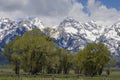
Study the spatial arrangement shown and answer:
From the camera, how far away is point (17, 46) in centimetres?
12638

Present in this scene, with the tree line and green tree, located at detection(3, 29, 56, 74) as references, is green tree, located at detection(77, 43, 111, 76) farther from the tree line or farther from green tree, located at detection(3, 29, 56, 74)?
green tree, located at detection(3, 29, 56, 74)

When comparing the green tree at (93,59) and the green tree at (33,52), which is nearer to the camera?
the green tree at (33,52)

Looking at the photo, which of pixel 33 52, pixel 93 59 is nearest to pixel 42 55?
pixel 33 52

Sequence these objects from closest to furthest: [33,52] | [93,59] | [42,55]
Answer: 1. [33,52]
2. [42,55]
3. [93,59]

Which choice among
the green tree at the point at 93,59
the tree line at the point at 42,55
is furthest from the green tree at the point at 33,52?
A: the green tree at the point at 93,59

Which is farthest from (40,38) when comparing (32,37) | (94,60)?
(94,60)

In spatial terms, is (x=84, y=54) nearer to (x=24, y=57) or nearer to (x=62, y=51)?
(x=62, y=51)

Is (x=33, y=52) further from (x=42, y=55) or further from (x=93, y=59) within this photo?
(x=93, y=59)

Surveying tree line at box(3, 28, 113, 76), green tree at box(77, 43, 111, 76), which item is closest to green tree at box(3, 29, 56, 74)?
tree line at box(3, 28, 113, 76)

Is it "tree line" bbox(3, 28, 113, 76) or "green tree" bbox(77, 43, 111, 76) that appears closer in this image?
"tree line" bbox(3, 28, 113, 76)

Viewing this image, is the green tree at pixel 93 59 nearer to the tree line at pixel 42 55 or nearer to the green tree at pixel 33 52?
the tree line at pixel 42 55

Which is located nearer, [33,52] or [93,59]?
[33,52]

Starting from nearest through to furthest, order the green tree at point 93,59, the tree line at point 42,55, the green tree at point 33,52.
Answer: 1. the green tree at point 33,52
2. the tree line at point 42,55
3. the green tree at point 93,59

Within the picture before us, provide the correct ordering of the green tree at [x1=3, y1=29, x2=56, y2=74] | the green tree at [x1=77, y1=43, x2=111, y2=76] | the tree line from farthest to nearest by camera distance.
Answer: the green tree at [x1=77, y1=43, x2=111, y2=76] → the tree line → the green tree at [x1=3, y1=29, x2=56, y2=74]
